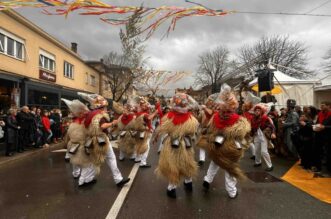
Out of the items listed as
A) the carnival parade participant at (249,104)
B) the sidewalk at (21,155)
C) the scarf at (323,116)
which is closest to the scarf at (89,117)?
the carnival parade participant at (249,104)

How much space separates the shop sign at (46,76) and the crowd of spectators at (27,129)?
610 centimetres

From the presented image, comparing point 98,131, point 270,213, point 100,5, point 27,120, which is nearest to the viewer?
point 270,213

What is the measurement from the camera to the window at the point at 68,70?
80.4 feet

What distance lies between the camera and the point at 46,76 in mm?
19750

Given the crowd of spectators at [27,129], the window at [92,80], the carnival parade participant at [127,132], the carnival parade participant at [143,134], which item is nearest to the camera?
the carnival parade participant at [143,134]

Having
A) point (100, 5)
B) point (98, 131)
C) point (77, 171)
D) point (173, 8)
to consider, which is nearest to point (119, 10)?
point (100, 5)

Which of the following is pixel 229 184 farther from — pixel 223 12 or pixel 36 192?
pixel 223 12

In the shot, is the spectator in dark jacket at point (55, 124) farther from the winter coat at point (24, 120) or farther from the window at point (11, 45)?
the window at point (11, 45)

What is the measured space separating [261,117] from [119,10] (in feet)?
15.6

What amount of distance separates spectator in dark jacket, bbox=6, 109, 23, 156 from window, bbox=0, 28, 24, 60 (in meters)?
5.98

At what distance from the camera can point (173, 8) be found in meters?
7.69

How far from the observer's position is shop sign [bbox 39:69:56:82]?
18906mm

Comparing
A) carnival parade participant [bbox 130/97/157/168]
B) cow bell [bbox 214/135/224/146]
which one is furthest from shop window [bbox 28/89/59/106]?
cow bell [bbox 214/135/224/146]

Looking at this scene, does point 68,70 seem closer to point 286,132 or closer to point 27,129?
point 27,129
